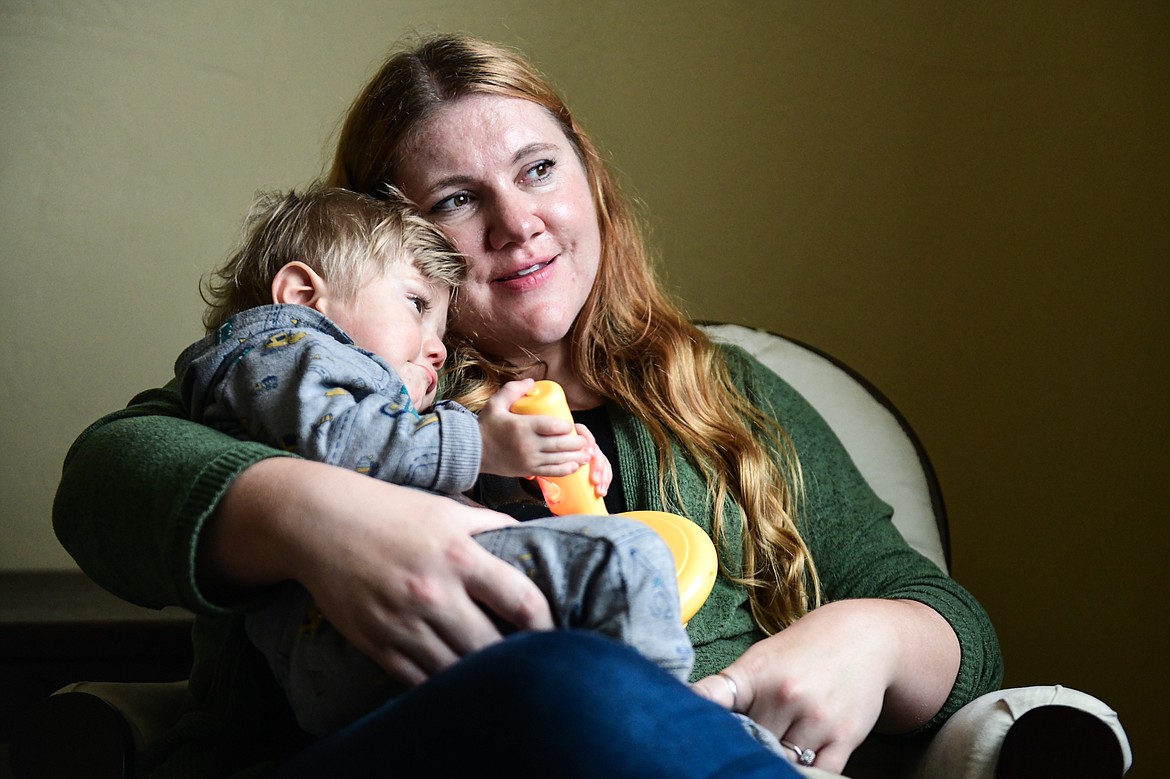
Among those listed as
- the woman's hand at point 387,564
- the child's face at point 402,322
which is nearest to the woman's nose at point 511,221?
the child's face at point 402,322

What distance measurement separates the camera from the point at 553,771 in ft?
1.88

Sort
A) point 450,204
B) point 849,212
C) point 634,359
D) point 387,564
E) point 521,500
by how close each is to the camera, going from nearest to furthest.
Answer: point 387,564
point 521,500
point 450,204
point 634,359
point 849,212

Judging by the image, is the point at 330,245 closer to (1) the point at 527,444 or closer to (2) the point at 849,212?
(1) the point at 527,444

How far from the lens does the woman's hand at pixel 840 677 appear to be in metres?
0.90

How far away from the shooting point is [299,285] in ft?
3.11

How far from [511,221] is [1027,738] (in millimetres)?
740

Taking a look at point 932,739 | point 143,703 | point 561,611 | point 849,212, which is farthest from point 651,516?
point 849,212

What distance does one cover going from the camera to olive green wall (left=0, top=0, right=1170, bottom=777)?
5.34ft

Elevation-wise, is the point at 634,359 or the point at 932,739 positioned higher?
the point at 634,359

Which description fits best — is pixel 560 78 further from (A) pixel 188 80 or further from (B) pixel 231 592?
(B) pixel 231 592

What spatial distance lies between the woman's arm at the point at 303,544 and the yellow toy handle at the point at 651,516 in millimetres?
142

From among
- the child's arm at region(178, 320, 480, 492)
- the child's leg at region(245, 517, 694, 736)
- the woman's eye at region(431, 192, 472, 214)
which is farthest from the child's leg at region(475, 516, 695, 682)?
the woman's eye at region(431, 192, 472, 214)

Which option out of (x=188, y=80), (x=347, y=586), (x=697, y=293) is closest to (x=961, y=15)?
(x=697, y=293)

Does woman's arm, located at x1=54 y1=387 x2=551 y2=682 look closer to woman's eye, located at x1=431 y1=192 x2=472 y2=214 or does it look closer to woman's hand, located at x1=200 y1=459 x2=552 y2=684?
woman's hand, located at x1=200 y1=459 x2=552 y2=684
